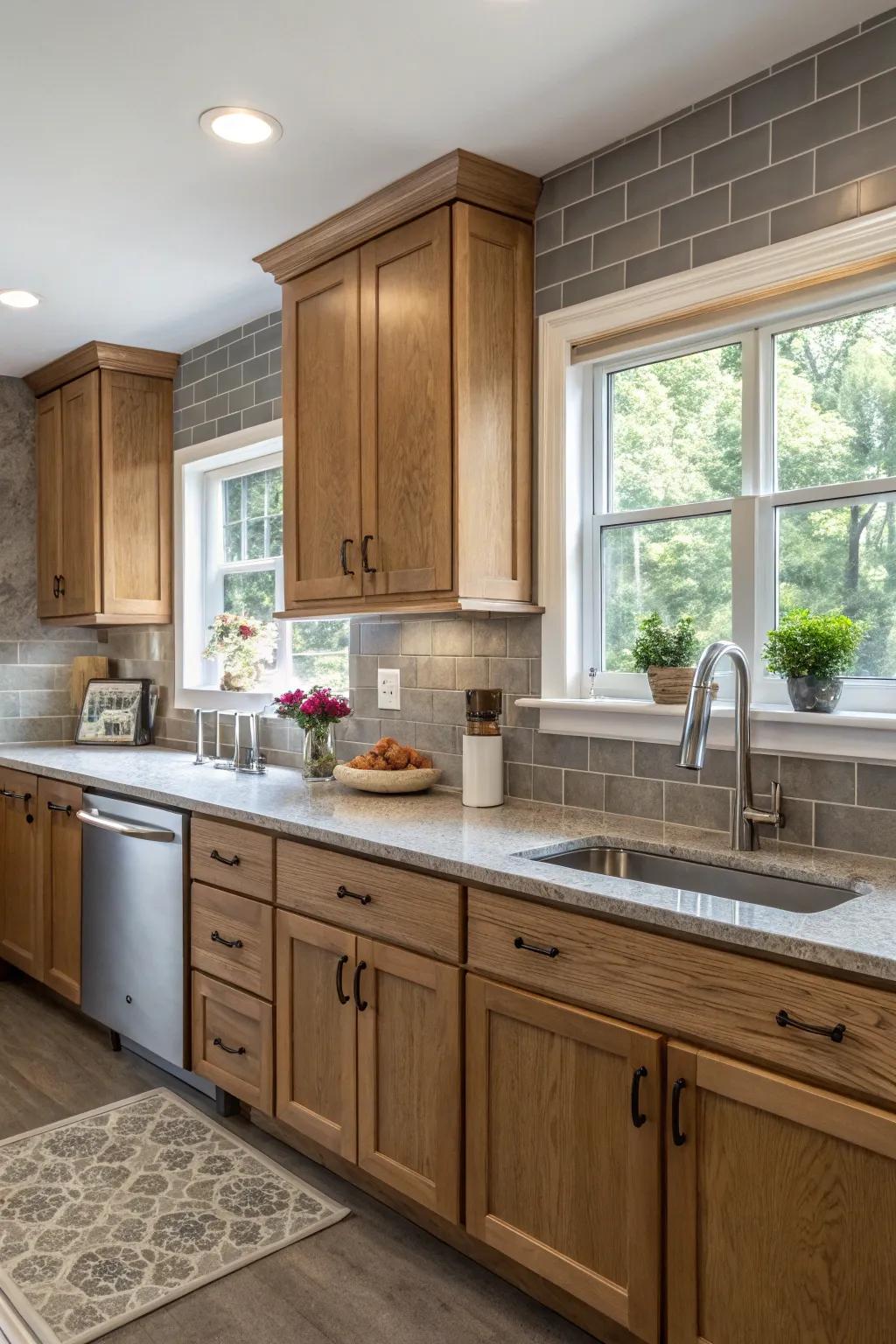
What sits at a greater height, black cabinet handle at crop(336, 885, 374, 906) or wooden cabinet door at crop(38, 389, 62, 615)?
wooden cabinet door at crop(38, 389, 62, 615)

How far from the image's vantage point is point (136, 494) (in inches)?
167

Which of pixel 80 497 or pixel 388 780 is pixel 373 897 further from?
pixel 80 497

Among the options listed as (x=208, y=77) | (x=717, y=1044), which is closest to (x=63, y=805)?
(x=208, y=77)

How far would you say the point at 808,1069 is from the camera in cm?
149

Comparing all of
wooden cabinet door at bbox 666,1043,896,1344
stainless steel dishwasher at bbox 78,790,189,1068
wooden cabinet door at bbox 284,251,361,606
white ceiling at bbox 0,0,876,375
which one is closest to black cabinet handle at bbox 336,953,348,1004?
stainless steel dishwasher at bbox 78,790,189,1068

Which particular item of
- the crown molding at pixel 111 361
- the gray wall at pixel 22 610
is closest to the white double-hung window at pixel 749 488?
the crown molding at pixel 111 361

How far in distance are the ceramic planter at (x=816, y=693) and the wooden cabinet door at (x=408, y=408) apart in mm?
883

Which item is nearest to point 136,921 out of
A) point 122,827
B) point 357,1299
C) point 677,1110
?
point 122,827

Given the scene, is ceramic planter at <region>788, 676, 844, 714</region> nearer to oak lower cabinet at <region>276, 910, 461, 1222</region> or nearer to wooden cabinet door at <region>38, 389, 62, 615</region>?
oak lower cabinet at <region>276, 910, 461, 1222</region>

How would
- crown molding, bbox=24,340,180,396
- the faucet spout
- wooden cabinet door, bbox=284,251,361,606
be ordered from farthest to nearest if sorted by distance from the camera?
1. crown molding, bbox=24,340,180,396
2. wooden cabinet door, bbox=284,251,361,606
3. the faucet spout

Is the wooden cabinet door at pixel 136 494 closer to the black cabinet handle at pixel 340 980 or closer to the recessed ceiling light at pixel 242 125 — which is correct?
the recessed ceiling light at pixel 242 125

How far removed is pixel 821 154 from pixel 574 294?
683 millimetres

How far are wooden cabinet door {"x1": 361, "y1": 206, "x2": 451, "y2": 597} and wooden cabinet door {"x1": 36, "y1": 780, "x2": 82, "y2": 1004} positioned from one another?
59.4 inches

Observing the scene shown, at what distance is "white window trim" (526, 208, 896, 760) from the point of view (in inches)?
80.4
